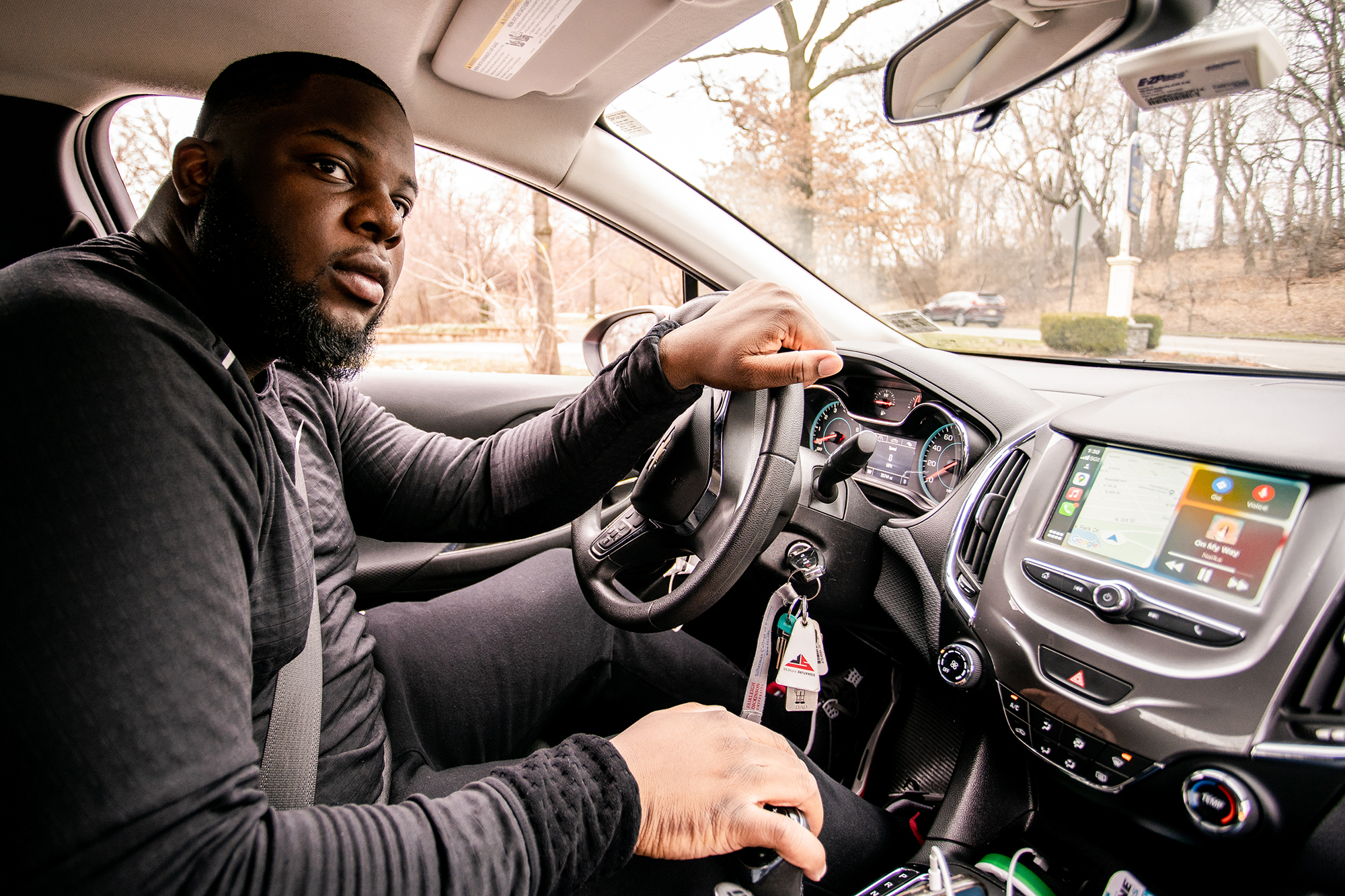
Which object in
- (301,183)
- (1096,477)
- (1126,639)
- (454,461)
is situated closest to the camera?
(301,183)

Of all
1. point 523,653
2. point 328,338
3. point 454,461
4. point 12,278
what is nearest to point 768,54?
point 454,461

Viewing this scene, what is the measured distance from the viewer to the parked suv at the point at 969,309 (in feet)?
7.19

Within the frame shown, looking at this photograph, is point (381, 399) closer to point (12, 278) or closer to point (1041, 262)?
point (12, 278)

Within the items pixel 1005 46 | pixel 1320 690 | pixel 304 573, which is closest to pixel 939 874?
pixel 1320 690

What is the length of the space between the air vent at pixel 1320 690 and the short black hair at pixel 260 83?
164 cm

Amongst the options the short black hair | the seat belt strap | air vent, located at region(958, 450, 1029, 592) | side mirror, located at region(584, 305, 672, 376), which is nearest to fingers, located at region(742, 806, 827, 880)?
the seat belt strap

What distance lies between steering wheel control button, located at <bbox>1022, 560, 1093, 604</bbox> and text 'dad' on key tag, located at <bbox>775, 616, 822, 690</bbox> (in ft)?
1.39

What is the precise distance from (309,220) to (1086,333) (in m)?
1.82

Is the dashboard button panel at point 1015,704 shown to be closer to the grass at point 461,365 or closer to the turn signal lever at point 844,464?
the turn signal lever at point 844,464

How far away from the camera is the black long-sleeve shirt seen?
59 cm

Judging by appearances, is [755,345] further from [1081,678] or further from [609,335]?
[609,335]

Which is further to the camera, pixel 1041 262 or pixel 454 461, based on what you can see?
pixel 1041 262

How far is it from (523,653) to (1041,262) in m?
1.71

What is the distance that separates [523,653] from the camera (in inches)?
59.7
